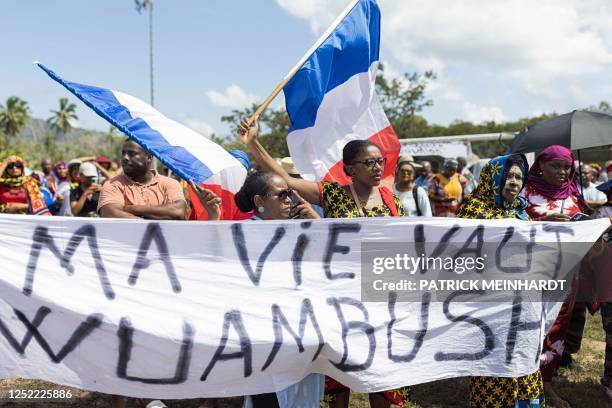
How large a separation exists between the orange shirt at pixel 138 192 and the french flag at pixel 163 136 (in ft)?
0.77

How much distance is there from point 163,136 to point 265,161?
0.70 meters

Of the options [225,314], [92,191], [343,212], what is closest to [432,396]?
[343,212]

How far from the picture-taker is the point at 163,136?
11.1 ft

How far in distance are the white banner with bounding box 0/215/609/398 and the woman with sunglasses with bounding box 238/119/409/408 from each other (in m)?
0.20

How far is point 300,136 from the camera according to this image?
3891 millimetres

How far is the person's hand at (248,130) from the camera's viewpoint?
321cm

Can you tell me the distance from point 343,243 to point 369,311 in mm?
388

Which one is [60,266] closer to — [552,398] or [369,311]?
[369,311]

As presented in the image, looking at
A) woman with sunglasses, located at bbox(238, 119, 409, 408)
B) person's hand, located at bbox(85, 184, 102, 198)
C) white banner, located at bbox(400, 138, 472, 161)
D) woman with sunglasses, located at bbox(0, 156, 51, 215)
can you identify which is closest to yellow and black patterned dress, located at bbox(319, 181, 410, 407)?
woman with sunglasses, located at bbox(238, 119, 409, 408)

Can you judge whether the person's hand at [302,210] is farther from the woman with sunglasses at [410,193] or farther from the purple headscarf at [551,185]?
the woman with sunglasses at [410,193]

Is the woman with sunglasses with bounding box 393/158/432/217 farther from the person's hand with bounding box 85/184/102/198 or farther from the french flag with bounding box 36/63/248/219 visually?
the person's hand with bounding box 85/184/102/198

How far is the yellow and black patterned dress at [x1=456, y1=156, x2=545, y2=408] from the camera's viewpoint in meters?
3.18

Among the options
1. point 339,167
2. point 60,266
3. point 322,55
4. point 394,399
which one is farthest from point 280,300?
point 322,55

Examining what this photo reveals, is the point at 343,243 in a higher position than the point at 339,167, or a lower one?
lower
